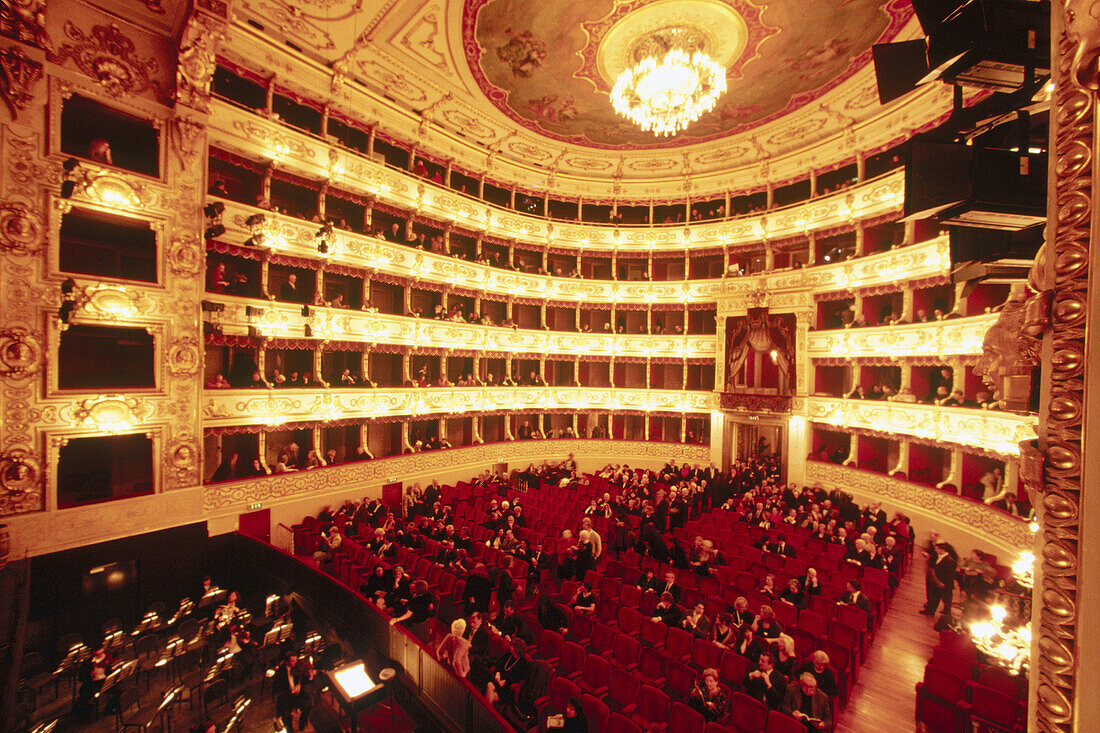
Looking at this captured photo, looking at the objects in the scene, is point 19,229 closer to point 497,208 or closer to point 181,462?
point 181,462

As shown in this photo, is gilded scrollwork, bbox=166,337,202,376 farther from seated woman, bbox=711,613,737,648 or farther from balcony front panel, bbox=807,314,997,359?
balcony front panel, bbox=807,314,997,359

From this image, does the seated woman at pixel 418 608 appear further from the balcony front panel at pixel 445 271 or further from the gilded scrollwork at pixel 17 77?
the gilded scrollwork at pixel 17 77

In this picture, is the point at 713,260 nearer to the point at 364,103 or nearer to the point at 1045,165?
the point at 364,103

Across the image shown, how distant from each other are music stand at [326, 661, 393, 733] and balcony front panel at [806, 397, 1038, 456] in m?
12.7

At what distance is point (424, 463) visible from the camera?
58.0 ft

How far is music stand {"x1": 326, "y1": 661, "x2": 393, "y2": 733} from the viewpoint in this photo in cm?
645

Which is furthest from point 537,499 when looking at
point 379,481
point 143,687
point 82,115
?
point 82,115

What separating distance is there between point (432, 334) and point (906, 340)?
16.1 meters

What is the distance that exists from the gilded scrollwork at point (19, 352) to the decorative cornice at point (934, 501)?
2134cm

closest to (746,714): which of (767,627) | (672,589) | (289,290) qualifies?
(767,627)

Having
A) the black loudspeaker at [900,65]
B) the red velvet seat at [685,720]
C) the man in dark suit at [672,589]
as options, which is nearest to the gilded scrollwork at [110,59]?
the black loudspeaker at [900,65]

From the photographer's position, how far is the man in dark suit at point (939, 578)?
9.78 metres

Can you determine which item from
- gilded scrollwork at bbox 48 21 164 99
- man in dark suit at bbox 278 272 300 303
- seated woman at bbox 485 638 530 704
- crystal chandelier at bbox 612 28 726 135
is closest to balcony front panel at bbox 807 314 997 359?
crystal chandelier at bbox 612 28 726 135

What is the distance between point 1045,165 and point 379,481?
1654cm
